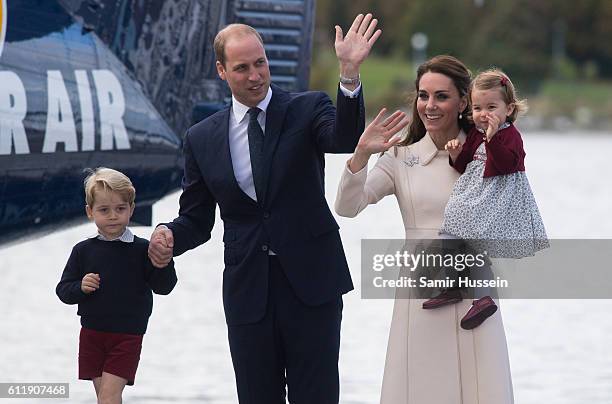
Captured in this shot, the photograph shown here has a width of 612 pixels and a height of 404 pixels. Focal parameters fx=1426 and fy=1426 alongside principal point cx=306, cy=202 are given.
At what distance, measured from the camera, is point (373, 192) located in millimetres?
4797

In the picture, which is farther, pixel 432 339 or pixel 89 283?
pixel 432 339

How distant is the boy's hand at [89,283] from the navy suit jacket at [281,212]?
0.95 ft

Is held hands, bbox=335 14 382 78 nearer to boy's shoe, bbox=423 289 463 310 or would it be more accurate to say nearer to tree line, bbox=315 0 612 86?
boy's shoe, bbox=423 289 463 310

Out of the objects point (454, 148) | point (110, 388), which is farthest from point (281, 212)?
point (110, 388)

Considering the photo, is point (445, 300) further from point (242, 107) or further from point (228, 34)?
point (228, 34)

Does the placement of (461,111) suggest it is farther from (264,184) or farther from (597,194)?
(597,194)

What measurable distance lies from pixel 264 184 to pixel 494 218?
2.49 feet

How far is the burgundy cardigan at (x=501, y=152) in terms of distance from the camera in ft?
15.1

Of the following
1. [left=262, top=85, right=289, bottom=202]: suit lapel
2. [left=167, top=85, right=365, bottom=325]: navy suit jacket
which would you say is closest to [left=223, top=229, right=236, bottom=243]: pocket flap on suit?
[left=167, top=85, right=365, bottom=325]: navy suit jacket

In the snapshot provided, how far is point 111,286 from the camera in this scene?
4.73 meters

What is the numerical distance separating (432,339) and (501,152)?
0.68 m

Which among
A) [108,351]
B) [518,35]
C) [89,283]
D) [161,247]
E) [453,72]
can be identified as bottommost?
[108,351]

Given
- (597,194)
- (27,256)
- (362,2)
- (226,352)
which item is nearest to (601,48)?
(362,2)

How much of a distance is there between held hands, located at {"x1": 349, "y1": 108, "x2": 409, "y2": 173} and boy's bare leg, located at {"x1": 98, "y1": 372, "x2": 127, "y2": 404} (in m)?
1.11
